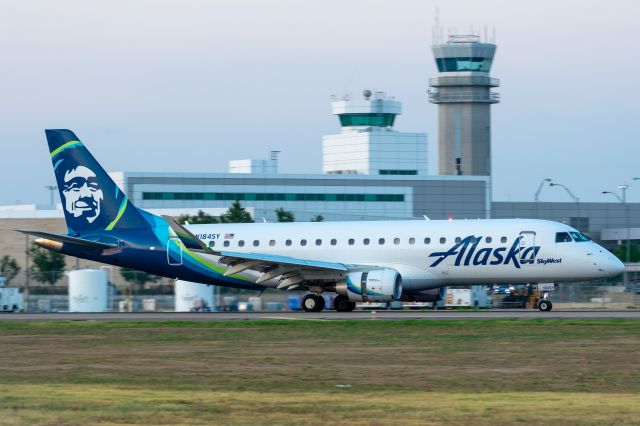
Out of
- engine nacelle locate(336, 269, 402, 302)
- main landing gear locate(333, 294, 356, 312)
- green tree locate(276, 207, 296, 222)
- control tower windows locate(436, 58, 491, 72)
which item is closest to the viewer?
engine nacelle locate(336, 269, 402, 302)

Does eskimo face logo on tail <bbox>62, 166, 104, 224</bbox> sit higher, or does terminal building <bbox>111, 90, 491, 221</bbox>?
terminal building <bbox>111, 90, 491, 221</bbox>

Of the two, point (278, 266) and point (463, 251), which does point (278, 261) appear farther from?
point (463, 251)

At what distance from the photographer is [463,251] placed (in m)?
46.5

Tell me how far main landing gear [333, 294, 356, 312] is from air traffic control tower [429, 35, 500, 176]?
9271 cm

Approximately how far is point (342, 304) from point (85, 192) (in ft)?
39.1

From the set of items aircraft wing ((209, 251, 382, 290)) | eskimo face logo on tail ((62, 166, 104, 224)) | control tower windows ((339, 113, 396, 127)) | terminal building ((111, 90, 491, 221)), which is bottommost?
aircraft wing ((209, 251, 382, 290))

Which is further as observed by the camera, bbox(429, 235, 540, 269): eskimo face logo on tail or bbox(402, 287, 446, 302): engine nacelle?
bbox(402, 287, 446, 302): engine nacelle

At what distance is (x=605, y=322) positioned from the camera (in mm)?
37219

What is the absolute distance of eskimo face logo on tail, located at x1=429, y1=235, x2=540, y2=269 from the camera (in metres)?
Result: 46.2

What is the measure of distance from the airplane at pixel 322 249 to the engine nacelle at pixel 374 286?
4cm

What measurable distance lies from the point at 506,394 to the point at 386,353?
307 inches

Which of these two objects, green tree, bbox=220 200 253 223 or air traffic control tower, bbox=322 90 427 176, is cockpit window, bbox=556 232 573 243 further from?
air traffic control tower, bbox=322 90 427 176

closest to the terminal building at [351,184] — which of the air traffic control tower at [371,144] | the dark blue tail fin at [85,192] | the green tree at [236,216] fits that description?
the air traffic control tower at [371,144]

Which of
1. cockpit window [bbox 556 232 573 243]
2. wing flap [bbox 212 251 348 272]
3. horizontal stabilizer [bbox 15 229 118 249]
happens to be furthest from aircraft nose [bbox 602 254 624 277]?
horizontal stabilizer [bbox 15 229 118 249]
